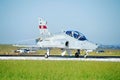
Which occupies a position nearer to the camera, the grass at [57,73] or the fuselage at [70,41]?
the grass at [57,73]

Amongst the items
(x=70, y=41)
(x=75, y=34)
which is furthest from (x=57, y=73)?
(x=75, y=34)

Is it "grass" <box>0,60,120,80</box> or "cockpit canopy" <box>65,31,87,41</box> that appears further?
"cockpit canopy" <box>65,31,87,41</box>

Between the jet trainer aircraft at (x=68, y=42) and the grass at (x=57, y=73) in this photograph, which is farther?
the jet trainer aircraft at (x=68, y=42)

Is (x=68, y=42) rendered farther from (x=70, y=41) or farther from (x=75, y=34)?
(x=75, y=34)

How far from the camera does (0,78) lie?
1490 centimetres

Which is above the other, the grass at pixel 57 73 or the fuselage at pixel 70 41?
the fuselage at pixel 70 41

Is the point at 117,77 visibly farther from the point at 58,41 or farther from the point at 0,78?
the point at 58,41

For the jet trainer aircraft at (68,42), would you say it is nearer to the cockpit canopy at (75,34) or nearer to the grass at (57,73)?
the cockpit canopy at (75,34)

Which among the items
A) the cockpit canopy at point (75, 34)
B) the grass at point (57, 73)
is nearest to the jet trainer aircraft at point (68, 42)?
the cockpit canopy at point (75, 34)

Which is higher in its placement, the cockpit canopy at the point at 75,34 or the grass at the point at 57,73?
the cockpit canopy at the point at 75,34

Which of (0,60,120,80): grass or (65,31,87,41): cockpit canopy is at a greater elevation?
(65,31,87,41): cockpit canopy

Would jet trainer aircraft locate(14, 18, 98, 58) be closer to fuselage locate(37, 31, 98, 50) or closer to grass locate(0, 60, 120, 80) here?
Answer: fuselage locate(37, 31, 98, 50)

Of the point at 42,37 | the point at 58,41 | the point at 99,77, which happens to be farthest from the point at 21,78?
the point at 42,37

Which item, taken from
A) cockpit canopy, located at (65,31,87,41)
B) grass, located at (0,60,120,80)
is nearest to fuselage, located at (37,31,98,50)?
cockpit canopy, located at (65,31,87,41)
